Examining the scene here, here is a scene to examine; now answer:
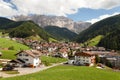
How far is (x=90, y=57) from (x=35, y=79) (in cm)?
8623

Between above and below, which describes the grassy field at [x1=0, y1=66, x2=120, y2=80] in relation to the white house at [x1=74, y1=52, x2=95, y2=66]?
below

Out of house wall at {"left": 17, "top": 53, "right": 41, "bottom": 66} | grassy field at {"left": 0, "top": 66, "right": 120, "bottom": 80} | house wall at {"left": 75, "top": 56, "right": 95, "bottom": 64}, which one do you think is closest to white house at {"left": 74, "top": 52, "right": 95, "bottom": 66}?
house wall at {"left": 75, "top": 56, "right": 95, "bottom": 64}

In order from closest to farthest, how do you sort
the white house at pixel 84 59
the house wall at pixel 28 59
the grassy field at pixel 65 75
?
the grassy field at pixel 65 75, the house wall at pixel 28 59, the white house at pixel 84 59

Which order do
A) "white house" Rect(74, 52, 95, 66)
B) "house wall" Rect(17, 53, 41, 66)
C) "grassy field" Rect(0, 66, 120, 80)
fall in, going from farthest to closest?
"white house" Rect(74, 52, 95, 66) → "house wall" Rect(17, 53, 41, 66) → "grassy field" Rect(0, 66, 120, 80)

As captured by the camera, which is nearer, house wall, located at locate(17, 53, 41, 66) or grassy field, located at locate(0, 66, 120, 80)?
grassy field, located at locate(0, 66, 120, 80)

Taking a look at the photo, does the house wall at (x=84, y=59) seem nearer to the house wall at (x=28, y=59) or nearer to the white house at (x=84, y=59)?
the white house at (x=84, y=59)

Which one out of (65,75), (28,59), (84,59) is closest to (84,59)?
(84,59)

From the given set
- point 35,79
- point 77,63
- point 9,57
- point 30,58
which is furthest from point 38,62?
point 35,79

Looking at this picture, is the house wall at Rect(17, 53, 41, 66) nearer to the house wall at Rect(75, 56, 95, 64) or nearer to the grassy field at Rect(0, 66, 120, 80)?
the house wall at Rect(75, 56, 95, 64)

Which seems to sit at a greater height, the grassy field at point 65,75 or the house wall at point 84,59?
the house wall at point 84,59

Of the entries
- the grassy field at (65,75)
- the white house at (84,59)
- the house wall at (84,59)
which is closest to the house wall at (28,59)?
the white house at (84,59)

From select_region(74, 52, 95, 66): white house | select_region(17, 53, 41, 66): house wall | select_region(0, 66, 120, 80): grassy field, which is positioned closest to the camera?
select_region(0, 66, 120, 80): grassy field

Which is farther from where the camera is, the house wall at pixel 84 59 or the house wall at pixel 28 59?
the house wall at pixel 84 59

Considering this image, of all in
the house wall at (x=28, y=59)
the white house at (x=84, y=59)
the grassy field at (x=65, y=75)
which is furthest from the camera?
the white house at (x=84, y=59)
